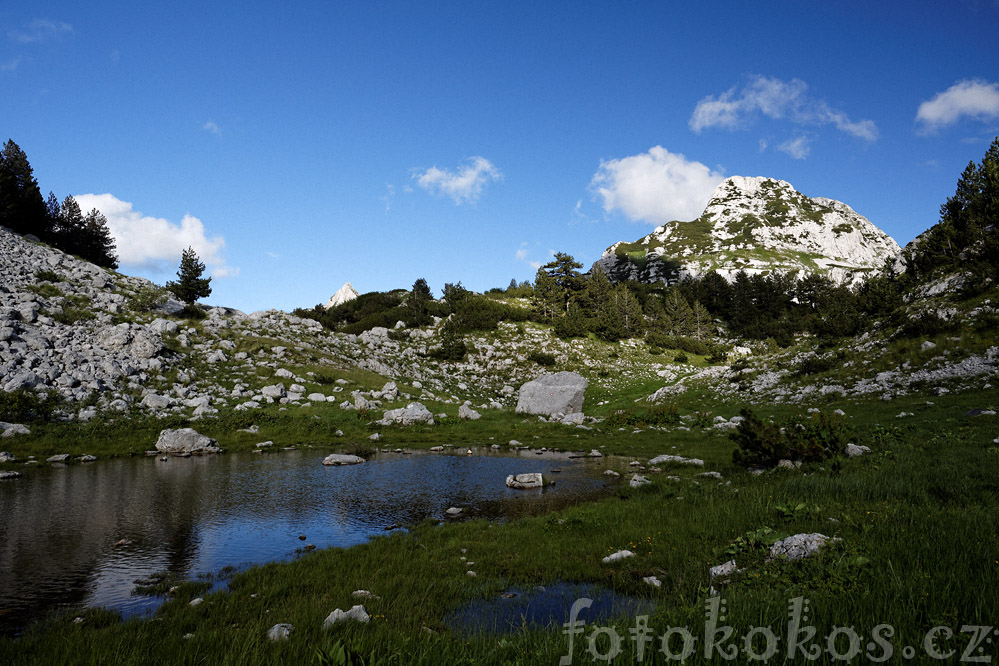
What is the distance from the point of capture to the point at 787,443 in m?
14.2

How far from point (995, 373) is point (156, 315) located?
5348cm

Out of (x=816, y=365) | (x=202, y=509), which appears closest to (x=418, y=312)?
(x=816, y=365)

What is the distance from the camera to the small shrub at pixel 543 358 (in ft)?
178

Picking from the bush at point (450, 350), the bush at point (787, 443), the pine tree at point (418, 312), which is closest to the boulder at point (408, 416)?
the bush at point (787, 443)

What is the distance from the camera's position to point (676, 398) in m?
35.5

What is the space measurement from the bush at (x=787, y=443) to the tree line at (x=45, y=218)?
63.4m

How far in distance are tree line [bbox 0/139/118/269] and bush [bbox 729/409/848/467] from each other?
2496 inches

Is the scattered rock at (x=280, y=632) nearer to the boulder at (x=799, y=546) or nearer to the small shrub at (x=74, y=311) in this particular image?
the boulder at (x=799, y=546)

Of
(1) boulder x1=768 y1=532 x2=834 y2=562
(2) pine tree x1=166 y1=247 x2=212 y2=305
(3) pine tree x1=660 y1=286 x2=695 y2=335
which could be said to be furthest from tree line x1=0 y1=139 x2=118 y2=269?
(3) pine tree x1=660 y1=286 x2=695 y2=335

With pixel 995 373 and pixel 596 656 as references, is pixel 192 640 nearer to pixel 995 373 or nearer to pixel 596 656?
pixel 596 656

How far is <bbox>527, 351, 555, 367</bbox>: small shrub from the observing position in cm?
5425

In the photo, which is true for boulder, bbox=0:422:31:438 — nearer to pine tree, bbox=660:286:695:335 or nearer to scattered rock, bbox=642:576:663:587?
scattered rock, bbox=642:576:663:587

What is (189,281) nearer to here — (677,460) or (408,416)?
(408,416)

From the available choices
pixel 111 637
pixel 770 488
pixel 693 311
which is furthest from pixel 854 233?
pixel 111 637
